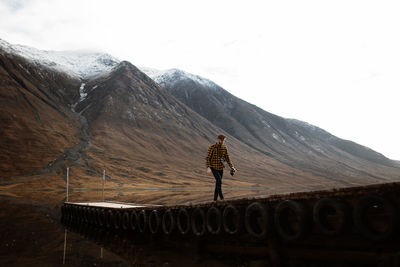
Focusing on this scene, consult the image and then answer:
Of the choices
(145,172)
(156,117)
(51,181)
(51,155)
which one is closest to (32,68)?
(156,117)

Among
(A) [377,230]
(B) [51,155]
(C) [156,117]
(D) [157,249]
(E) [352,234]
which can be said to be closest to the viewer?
(A) [377,230]

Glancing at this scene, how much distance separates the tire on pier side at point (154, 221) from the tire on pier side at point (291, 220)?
5800 mm

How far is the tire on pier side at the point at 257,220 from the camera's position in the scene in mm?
7852

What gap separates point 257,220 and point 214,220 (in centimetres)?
183

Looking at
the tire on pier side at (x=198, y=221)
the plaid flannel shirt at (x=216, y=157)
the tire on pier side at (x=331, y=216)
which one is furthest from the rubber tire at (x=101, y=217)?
the tire on pier side at (x=331, y=216)

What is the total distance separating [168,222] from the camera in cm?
1207

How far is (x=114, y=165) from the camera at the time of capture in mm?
104812

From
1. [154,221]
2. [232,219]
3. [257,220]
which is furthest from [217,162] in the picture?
[257,220]

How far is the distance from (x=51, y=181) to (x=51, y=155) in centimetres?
2560

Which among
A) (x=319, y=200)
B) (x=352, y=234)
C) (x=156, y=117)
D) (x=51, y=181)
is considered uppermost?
(x=156, y=117)

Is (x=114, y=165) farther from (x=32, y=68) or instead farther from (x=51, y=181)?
(x=32, y=68)

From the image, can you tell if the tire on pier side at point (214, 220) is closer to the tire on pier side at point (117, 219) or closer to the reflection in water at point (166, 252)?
the reflection in water at point (166, 252)

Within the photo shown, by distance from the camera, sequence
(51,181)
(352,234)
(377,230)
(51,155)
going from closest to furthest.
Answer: (377,230)
(352,234)
(51,181)
(51,155)

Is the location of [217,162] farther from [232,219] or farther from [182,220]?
[232,219]
